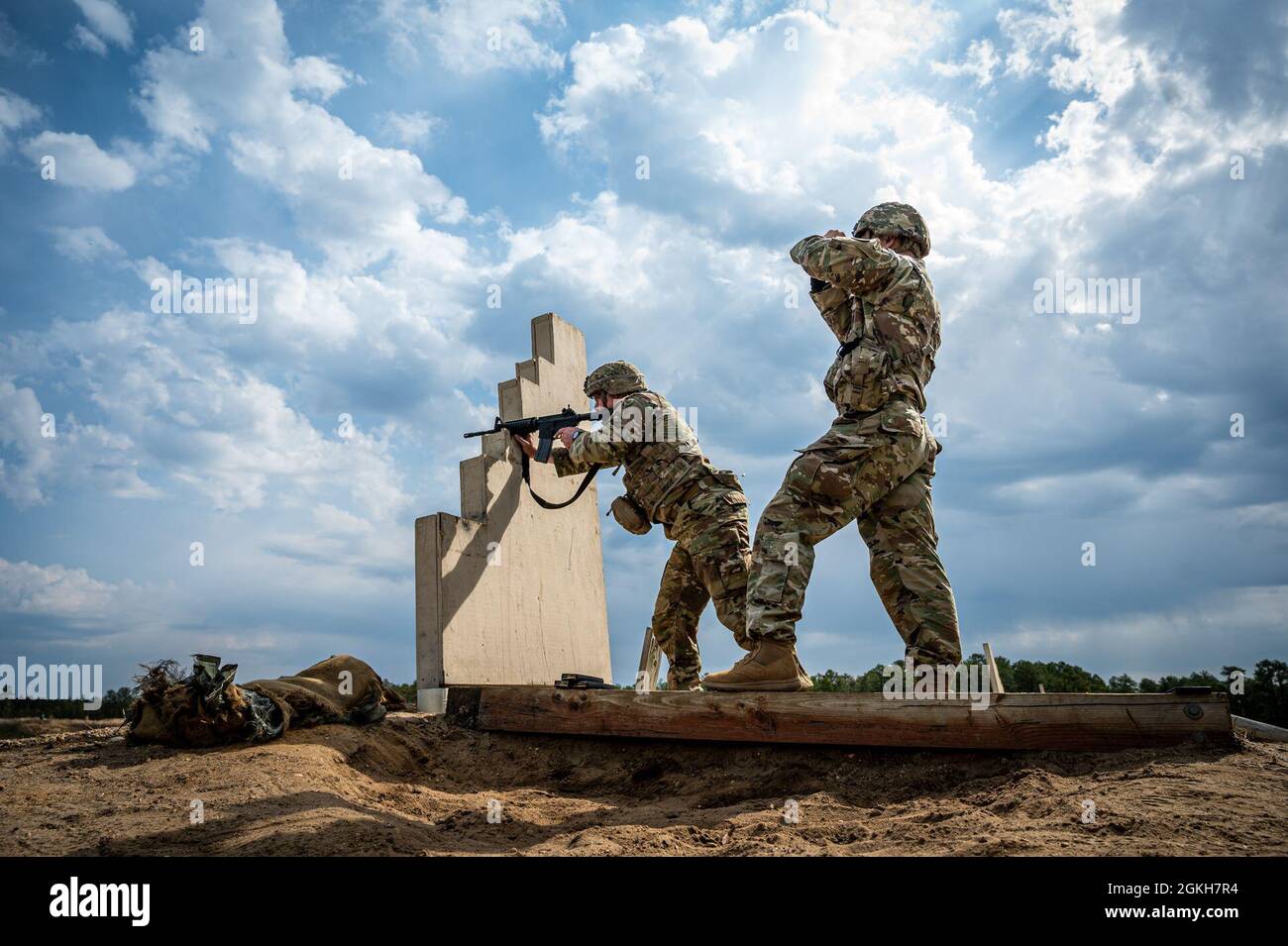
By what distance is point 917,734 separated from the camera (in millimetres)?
3854

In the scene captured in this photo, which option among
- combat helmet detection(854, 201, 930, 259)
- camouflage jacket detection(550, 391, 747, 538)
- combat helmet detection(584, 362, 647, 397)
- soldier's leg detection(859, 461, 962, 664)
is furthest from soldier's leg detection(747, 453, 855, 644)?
combat helmet detection(584, 362, 647, 397)

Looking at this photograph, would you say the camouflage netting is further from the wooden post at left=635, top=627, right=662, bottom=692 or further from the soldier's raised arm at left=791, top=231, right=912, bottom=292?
the soldier's raised arm at left=791, top=231, right=912, bottom=292

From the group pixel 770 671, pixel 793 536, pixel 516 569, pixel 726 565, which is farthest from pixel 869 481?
pixel 516 569

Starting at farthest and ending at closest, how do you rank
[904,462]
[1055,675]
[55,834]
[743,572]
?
[1055,675] < [743,572] < [904,462] < [55,834]

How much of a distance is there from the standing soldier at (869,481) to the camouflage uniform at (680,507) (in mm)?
1005

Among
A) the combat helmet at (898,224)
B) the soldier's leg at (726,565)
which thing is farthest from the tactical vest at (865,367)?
the soldier's leg at (726,565)

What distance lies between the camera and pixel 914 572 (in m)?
4.31

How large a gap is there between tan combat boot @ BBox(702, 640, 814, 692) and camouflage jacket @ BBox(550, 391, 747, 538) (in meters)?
1.41

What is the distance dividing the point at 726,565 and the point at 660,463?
0.81 meters

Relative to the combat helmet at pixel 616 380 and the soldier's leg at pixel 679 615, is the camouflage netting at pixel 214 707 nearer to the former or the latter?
the soldier's leg at pixel 679 615

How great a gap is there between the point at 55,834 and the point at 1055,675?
7.15m

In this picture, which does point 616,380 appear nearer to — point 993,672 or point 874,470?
point 874,470
